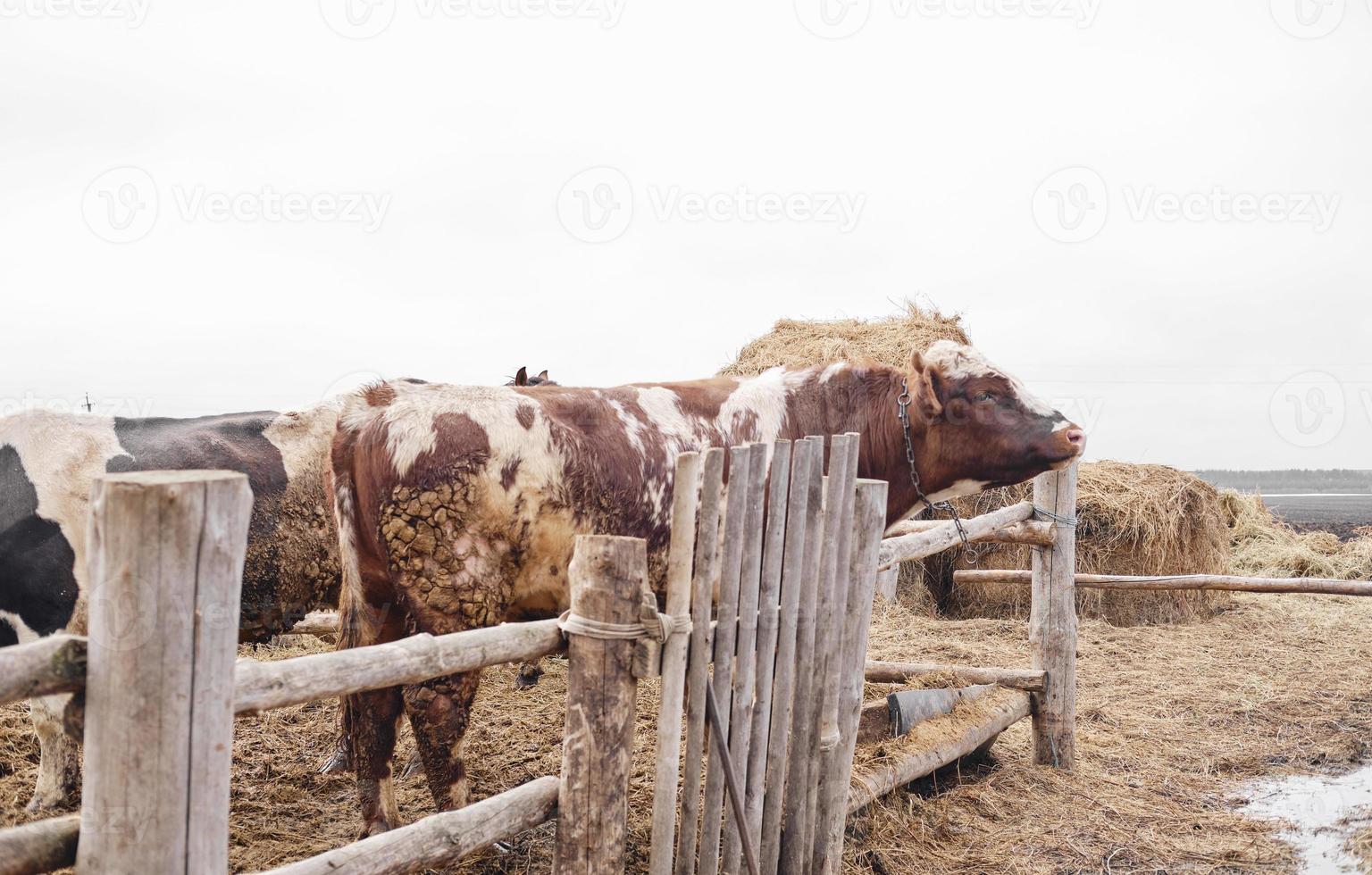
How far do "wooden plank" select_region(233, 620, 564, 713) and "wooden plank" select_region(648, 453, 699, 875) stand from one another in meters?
0.36

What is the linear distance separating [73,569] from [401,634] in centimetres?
180

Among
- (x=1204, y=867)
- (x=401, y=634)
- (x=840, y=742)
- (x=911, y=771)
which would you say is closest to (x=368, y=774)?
(x=401, y=634)

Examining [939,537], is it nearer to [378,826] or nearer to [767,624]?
[767,624]

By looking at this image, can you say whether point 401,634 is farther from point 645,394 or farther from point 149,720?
point 149,720

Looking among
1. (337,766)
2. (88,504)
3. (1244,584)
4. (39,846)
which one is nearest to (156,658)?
(39,846)

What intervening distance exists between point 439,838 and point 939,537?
122 inches

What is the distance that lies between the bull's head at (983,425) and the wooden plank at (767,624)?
2.33m

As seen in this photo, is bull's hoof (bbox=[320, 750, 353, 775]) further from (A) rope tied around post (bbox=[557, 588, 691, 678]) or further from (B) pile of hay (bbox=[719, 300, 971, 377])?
(B) pile of hay (bbox=[719, 300, 971, 377])

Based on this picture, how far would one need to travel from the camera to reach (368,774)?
411 centimetres

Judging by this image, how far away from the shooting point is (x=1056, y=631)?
5.78 meters

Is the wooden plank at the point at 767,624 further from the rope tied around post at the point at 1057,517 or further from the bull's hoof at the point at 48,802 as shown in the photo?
the bull's hoof at the point at 48,802

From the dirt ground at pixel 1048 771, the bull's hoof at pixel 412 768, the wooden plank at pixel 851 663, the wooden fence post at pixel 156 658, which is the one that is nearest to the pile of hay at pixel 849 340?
the dirt ground at pixel 1048 771

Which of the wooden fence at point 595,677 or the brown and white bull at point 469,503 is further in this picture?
the brown and white bull at point 469,503

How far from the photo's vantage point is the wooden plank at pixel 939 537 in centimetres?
449
